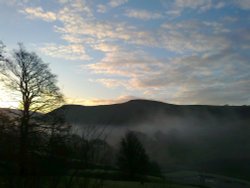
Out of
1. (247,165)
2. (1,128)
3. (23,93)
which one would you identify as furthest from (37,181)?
(247,165)

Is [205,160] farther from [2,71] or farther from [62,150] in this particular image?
[62,150]

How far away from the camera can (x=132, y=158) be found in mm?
52625

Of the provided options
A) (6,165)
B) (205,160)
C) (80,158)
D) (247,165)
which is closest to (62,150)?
(80,158)

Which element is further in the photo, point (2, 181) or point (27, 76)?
point (27, 76)

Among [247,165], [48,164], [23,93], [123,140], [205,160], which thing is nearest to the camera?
[48,164]

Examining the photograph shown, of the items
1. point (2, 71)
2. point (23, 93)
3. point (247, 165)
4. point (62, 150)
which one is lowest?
point (247, 165)

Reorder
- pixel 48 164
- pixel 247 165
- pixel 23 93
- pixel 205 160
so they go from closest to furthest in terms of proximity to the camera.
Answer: pixel 48 164 < pixel 23 93 < pixel 247 165 < pixel 205 160

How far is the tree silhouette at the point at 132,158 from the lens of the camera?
2010 inches

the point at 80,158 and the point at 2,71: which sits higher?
the point at 2,71

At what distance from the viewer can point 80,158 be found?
4.81 m

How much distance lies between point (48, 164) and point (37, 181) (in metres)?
0.39

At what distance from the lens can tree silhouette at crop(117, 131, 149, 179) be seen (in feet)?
168

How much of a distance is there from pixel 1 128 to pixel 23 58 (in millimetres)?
29147

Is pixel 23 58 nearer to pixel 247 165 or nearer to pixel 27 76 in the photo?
pixel 27 76
